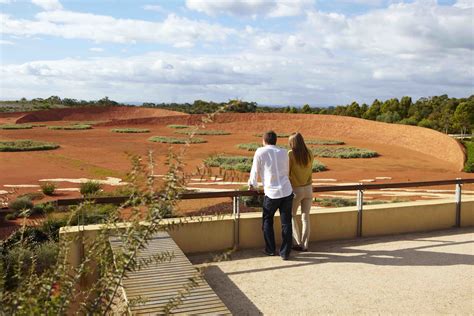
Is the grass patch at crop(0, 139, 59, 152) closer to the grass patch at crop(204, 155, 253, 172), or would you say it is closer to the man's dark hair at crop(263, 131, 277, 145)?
the grass patch at crop(204, 155, 253, 172)

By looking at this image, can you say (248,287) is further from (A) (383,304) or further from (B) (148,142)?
(B) (148,142)

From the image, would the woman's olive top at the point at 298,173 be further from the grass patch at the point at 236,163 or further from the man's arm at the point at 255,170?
the grass patch at the point at 236,163

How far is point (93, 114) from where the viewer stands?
4956 cm

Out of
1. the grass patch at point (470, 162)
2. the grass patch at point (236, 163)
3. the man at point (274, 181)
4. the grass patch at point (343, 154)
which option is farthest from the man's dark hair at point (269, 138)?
the grass patch at point (470, 162)

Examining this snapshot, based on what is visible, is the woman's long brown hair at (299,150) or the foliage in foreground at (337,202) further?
the foliage in foreground at (337,202)

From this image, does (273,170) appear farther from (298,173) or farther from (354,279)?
(354,279)

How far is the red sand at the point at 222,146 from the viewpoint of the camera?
18.6 meters

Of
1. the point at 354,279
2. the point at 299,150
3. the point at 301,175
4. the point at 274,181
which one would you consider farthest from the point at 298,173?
the point at 354,279

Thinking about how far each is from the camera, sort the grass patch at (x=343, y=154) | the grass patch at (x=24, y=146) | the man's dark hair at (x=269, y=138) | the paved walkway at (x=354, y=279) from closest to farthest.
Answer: the paved walkway at (x=354, y=279), the man's dark hair at (x=269, y=138), the grass patch at (x=24, y=146), the grass patch at (x=343, y=154)

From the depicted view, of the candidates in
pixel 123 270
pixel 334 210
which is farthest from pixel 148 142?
pixel 123 270

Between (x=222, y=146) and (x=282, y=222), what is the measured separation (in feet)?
76.5

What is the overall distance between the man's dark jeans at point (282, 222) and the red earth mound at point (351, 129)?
18303 millimetres

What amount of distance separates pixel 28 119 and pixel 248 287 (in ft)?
149

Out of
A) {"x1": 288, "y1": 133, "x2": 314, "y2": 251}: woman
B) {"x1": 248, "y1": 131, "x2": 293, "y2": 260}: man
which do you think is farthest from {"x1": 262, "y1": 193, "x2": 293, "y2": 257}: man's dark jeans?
{"x1": 288, "y1": 133, "x2": 314, "y2": 251}: woman
